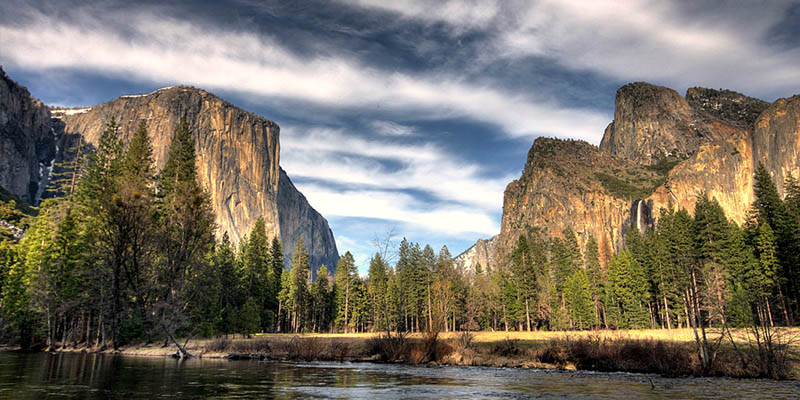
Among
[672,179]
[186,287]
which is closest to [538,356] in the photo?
[186,287]

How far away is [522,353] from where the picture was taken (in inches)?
1036

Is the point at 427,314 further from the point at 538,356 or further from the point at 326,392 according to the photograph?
the point at 326,392

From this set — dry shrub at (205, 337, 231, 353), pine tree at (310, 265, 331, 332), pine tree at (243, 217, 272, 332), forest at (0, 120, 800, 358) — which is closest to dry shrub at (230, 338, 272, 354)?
dry shrub at (205, 337, 231, 353)

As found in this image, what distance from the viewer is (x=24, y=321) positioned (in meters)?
43.9

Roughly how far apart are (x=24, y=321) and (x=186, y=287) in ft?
74.3

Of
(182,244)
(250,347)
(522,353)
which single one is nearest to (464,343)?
(522,353)

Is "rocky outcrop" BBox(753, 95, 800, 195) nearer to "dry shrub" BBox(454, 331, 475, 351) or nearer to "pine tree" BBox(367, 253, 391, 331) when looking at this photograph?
"pine tree" BBox(367, 253, 391, 331)

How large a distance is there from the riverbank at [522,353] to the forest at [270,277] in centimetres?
203

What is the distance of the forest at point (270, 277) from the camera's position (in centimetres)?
3528

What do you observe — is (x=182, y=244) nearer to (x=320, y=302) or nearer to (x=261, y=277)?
(x=261, y=277)

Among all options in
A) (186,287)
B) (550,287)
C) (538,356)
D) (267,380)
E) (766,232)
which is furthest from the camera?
(550,287)

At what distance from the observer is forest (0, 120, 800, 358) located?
1389 inches

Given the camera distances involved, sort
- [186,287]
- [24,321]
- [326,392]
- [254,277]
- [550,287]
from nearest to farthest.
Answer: [326,392]
[186,287]
[24,321]
[254,277]
[550,287]

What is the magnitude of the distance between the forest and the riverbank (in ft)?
6.66
